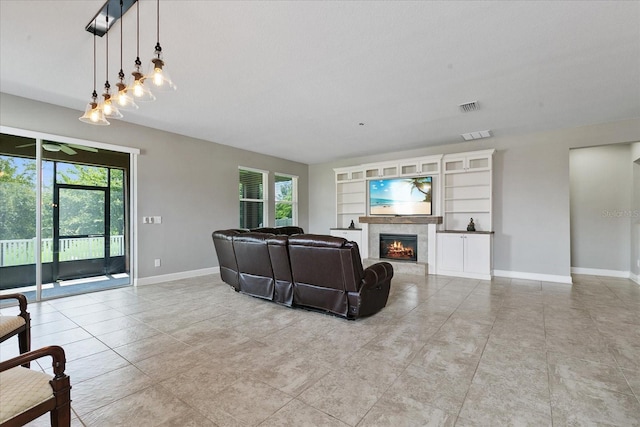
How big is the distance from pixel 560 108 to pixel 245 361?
5304 millimetres

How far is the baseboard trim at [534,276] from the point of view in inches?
202

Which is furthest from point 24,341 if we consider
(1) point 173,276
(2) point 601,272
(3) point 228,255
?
(2) point 601,272

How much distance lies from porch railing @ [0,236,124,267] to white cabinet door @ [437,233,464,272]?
6.09m

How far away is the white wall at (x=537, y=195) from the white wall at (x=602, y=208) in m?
1.01

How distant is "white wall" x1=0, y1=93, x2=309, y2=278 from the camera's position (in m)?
4.29

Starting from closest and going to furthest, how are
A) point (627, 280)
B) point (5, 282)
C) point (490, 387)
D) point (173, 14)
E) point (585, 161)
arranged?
point (490, 387)
point (173, 14)
point (5, 282)
point (627, 280)
point (585, 161)

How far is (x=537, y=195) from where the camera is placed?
5.41 meters

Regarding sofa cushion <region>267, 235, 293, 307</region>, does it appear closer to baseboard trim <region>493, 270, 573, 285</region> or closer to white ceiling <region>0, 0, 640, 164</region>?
white ceiling <region>0, 0, 640, 164</region>

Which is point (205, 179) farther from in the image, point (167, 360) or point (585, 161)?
point (585, 161)

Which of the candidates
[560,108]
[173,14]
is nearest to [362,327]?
[173,14]

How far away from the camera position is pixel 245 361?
235 centimetres

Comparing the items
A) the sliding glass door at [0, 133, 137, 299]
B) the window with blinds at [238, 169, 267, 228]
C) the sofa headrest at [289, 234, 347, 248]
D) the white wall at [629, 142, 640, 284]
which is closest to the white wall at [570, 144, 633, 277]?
the white wall at [629, 142, 640, 284]

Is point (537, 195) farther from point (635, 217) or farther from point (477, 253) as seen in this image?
point (635, 217)

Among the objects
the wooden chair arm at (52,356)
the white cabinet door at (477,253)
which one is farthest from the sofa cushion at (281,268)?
the white cabinet door at (477,253)
